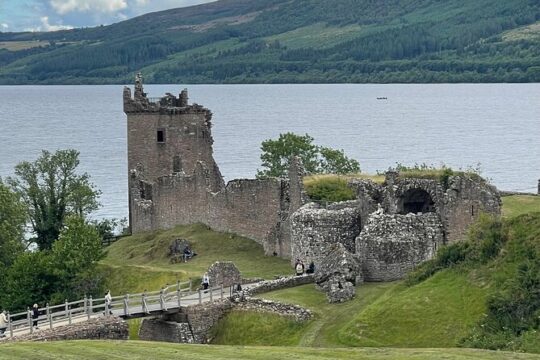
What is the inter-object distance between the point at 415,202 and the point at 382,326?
1344 cm

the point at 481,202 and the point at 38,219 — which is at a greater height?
the point at 481,202

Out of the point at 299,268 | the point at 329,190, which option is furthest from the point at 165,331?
the point at 329,190

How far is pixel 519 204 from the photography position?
187 ft

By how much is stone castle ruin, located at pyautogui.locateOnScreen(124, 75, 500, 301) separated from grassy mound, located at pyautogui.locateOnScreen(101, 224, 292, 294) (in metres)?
0.75

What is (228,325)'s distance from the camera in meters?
45.4

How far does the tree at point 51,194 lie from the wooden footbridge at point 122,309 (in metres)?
27.7

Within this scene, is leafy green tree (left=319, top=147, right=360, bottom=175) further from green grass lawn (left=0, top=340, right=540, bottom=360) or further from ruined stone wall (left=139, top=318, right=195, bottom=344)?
green grass lawn (left=0, top=340, right=540, bottom=360)

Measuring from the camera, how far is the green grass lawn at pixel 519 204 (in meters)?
54.0

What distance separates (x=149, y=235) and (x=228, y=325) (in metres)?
25.8

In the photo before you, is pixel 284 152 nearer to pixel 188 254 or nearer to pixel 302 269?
pixel 188 254

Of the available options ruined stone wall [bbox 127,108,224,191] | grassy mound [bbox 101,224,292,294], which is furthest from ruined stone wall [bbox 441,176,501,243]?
ruined stone wall [bbox 127,108,224,191]

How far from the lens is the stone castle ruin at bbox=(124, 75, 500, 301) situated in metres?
47.4

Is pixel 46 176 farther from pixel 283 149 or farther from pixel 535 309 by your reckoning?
pixel 535 309

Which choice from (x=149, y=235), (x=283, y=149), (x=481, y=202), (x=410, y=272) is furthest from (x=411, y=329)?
(x=283, y=149)
